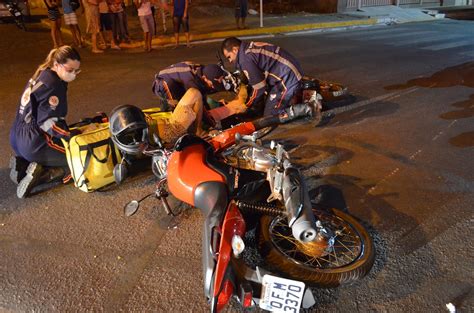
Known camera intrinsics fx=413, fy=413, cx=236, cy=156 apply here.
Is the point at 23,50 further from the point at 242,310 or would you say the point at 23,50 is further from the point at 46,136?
the point at 242,310

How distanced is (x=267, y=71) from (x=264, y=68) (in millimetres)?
68

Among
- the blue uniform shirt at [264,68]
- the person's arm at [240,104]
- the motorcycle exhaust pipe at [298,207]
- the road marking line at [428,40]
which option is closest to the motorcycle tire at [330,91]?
A: the blue uniform shirt at [264,68]

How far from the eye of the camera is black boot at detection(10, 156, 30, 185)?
448 cm

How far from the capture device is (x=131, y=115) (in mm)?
3771

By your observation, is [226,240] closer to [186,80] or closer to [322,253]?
[322,253]

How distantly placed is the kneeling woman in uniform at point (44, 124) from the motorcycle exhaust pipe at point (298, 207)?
2498mm

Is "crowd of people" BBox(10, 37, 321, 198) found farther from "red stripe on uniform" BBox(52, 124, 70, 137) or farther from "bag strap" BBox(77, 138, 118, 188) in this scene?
"bag strap" BBox(77, 138, 118, 188)

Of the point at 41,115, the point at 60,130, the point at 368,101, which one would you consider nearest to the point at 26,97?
the point at 41,115

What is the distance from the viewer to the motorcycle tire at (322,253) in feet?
9.32

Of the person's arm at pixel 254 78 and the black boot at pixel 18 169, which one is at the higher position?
the person's arm at pixel 254 78

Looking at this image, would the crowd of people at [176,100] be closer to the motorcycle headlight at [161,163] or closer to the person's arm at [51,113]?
the person's arm at [51,113]

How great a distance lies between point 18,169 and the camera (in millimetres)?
4492

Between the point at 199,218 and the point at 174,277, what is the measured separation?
0.81 m

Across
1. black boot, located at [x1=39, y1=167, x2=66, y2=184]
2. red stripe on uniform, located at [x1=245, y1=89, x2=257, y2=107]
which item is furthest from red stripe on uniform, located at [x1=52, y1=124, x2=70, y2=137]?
red stripe on uniform, located at [x1=245, y1=89, x2=257, y2=107]
